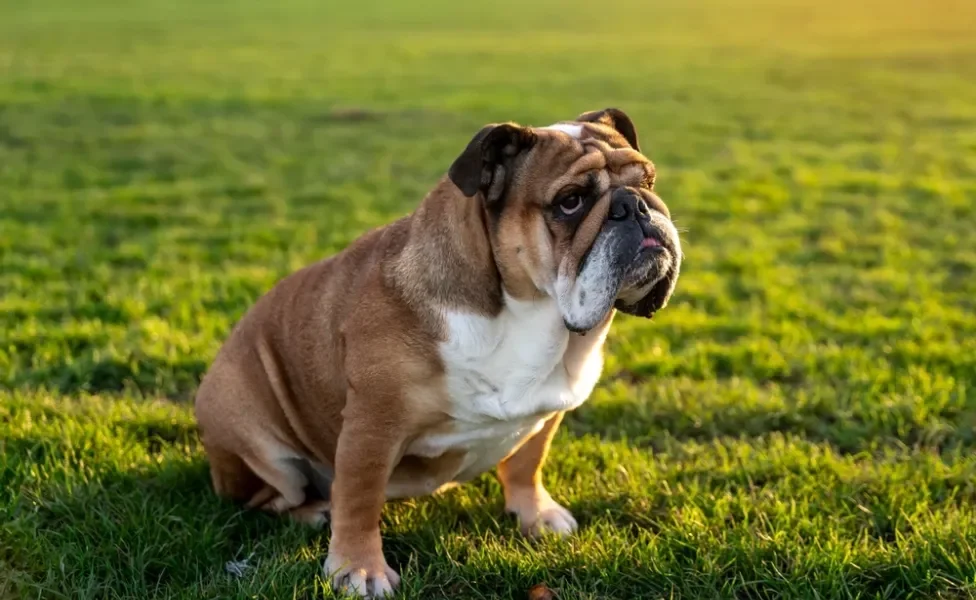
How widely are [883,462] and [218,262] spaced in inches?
234

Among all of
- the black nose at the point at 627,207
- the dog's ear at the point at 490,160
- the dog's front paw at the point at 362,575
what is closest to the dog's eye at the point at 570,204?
the black nose at the point at 627,207

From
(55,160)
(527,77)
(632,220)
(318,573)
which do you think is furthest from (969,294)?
(527,77)

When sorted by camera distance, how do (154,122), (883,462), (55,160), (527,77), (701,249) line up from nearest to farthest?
(883,462) → (701,249) → (55,160) → (154,122) → (527,77)

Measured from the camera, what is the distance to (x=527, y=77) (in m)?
22.8

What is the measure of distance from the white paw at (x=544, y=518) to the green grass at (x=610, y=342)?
117mm

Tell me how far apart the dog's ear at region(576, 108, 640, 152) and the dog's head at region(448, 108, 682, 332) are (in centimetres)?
43

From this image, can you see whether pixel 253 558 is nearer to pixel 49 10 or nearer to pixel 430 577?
pixel 430 577

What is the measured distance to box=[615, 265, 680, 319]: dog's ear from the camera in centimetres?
367

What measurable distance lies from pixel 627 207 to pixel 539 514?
5.48 feet

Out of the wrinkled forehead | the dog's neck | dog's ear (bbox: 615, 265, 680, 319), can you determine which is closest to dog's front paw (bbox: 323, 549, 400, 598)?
the dog's neck

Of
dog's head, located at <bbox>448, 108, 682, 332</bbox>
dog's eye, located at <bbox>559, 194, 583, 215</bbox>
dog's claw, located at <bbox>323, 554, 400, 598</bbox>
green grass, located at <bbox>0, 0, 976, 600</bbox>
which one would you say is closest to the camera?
dog's head, located at <bbox>448, 108, 682, 332</bbox>

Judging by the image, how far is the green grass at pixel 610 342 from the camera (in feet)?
13.0

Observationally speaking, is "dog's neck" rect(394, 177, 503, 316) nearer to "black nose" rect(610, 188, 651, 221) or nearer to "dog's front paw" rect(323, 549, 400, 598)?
"black nose" rect(610, 188, 651, 221)

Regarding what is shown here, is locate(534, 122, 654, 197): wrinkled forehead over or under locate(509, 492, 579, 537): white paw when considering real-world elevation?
over
